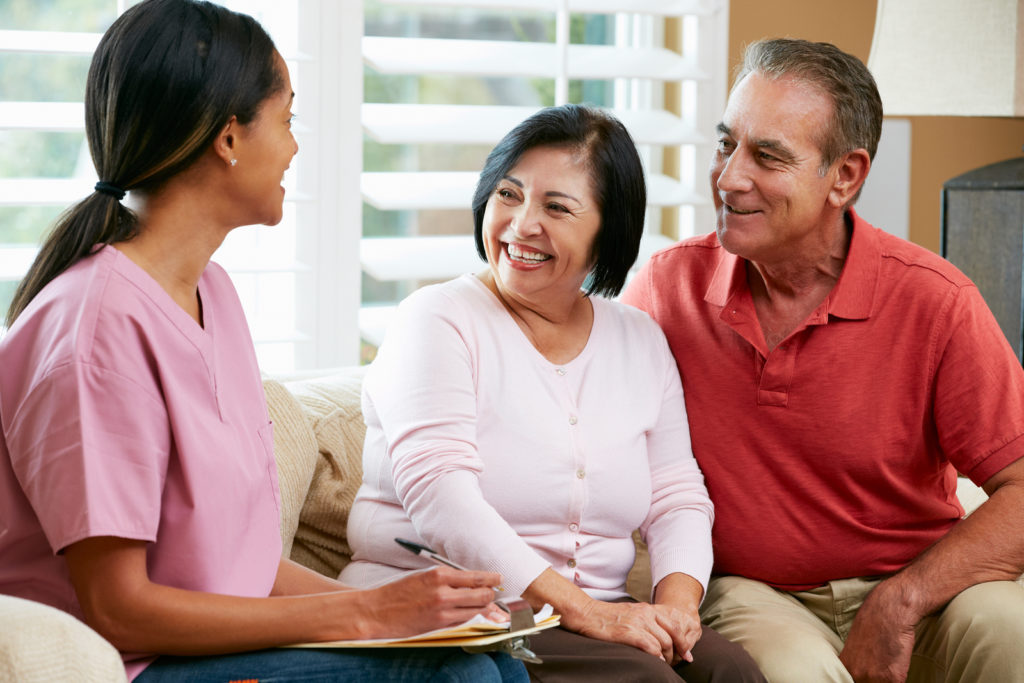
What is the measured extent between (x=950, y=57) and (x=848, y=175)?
27.4 inches

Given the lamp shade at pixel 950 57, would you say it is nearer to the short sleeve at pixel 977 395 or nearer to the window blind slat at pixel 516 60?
the window blind slat at pixel 516 60

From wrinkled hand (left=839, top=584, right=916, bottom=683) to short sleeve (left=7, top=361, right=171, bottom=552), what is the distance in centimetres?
107

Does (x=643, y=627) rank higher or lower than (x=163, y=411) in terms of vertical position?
lower

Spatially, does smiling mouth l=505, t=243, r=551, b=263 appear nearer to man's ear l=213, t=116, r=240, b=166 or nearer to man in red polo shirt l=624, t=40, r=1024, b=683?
man in red polo shirt l=624, t=40, r=1024, b=683

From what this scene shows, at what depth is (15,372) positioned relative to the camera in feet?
3.80

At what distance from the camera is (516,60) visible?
2553 mm

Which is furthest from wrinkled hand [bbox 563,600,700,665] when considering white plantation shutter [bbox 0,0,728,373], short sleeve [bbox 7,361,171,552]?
white plantation shutter [bbox 0,0,728,373]

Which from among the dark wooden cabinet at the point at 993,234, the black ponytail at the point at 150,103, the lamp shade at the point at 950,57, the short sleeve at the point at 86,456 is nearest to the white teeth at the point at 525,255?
the black ponytail at the point at 150,103

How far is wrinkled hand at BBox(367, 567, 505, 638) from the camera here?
1243 millimetres

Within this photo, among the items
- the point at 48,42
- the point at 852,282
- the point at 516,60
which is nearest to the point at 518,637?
the point at 852,282

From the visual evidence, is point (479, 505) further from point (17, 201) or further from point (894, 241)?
point (17, 201)

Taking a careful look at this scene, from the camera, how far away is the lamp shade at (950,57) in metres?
2.28

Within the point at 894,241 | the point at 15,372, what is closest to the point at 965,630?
the point at 894,241

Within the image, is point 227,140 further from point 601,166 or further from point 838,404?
point 838,404
